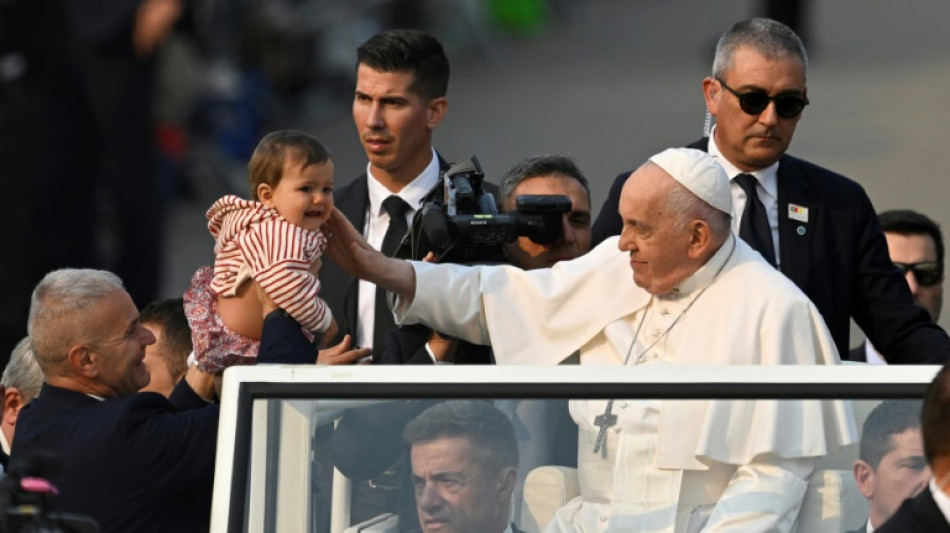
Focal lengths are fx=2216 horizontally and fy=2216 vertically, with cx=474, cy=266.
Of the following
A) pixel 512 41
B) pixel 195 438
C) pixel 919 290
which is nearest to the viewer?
pixel 195 438

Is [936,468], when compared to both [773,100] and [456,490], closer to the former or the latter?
[456,490]

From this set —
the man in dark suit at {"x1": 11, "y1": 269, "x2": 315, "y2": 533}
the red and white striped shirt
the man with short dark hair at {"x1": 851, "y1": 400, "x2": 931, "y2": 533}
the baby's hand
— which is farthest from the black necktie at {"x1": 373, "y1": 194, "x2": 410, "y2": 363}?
the man with short dark hair at {"x1": 851, "y1": 400, "x2": 931, "y2": 533}

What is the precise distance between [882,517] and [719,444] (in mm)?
354

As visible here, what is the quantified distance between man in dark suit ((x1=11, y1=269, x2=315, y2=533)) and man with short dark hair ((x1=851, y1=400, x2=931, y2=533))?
125cm

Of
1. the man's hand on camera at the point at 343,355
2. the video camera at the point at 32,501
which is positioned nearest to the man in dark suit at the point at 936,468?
the video camera at the point at 32,501

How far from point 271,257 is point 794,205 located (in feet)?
4.63

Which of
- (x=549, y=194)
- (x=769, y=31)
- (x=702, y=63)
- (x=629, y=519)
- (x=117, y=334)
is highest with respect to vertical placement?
(x=702, y=63)

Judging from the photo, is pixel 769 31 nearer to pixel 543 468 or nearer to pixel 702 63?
pixel 543 468

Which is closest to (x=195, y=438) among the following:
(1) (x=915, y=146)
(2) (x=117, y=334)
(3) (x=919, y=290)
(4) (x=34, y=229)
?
(2) (x=117, y=334)

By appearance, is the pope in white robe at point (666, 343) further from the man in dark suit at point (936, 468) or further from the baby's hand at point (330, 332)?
the man in dark suit at point (936, 468)

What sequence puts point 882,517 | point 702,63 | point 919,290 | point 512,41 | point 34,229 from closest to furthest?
point 882,517 → point 919,290 → point 34,229 → point 702,63 → point 512,41

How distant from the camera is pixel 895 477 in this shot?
4227 millimetres

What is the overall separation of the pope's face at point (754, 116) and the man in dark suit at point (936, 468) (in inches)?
75.4

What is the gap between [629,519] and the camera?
4.34m
